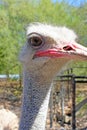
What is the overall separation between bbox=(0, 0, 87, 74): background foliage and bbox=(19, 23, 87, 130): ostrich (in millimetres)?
10842

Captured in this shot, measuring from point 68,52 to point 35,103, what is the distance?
340 mm

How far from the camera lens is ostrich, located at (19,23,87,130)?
7.26 ft

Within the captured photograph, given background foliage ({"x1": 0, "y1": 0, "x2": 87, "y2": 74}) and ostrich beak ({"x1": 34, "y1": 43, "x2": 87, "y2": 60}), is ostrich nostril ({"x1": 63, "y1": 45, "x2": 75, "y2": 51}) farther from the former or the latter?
background foliage ({"x1": 0, "y1": 0, "x2": 87, "y2": 74})

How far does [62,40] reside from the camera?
7.29 ft

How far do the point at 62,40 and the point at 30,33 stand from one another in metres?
0.17

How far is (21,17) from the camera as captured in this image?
580 inches

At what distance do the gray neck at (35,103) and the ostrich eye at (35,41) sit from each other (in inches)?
6.1

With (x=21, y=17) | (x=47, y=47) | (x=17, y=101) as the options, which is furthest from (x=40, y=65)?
(x=21, y=17)

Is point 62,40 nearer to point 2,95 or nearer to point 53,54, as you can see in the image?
point 53,54

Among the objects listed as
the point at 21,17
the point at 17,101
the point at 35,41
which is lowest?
the point at 17,101

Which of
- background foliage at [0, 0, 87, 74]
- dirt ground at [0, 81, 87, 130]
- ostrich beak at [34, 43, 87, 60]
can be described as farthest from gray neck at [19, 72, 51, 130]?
background foliage at [0, 0, 87, 74]

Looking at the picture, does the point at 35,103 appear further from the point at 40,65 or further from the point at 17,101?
the point at 17,101

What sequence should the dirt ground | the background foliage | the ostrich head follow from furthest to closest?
the background foliage
the dirt ground
the ostrich head

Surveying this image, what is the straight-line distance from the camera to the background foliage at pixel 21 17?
13617mm
